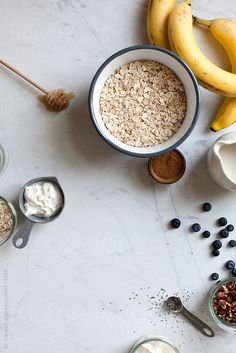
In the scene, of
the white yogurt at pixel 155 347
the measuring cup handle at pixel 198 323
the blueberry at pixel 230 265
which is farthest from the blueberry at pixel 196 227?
the white yogurt at pixel 155 347

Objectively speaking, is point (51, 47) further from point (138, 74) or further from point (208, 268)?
point (208, 268)

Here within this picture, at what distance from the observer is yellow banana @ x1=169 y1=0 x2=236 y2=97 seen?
4.55 feet

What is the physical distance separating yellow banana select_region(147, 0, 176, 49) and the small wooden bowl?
0.31 m

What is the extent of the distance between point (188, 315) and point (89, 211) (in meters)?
0.42

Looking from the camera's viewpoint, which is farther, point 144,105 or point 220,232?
point 220,232

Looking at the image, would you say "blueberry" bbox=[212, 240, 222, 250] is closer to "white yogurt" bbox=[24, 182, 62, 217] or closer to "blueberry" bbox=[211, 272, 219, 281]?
"blueberry" bbox=[211, 272, 219, 281]

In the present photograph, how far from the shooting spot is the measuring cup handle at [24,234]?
1.48 meters

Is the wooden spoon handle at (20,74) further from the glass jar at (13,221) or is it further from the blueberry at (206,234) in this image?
the blueberry at (206,234)

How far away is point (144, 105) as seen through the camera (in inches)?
56.4

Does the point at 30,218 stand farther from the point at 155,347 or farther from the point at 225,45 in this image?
the point at 225,45

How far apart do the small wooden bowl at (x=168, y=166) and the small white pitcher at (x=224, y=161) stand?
0.09 metres

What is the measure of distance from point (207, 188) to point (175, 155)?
146mm

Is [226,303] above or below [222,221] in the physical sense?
below

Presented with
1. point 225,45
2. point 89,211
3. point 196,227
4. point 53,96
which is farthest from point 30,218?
point 225,45
